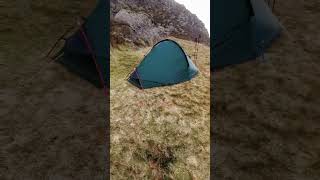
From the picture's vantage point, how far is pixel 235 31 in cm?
1062

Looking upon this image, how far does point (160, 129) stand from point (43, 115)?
10.1 feet

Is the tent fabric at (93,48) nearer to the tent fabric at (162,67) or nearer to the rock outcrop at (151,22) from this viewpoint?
the tent fabric at (162,67)

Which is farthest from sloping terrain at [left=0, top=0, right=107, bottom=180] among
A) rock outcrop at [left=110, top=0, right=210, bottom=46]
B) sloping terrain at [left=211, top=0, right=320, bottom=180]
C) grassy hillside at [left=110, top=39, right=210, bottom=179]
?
sloping terrain at [left=211, top=0, right=320, bottom=180]

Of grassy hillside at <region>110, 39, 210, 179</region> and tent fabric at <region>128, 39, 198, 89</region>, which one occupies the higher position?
tent fabric at <region>128, 39, 198, 89</region>

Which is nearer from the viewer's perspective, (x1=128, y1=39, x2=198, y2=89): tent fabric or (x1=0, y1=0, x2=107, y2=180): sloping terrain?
(x1=0, y1=0, x2=107, y2=180): sloping terrain

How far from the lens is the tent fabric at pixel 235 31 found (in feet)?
34.3

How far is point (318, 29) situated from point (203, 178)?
8.08 meters

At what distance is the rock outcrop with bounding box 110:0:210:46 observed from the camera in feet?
33.7

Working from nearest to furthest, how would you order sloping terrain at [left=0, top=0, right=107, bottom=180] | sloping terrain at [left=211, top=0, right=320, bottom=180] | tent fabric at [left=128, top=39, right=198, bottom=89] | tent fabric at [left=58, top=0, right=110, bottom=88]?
sloping terrain at [left=211, top=0, right=320, bottom=180] < sloping terrain at [left=0, top=0, right=107, bottom=180] < tent fabric at [left=128, top=39, right=198, bottom=89] < tent fabric at [left=58, top=0, right=110, bottom=88]

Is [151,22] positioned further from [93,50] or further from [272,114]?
[272,114]

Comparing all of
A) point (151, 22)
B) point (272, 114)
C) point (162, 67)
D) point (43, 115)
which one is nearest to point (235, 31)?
point (162, 67)

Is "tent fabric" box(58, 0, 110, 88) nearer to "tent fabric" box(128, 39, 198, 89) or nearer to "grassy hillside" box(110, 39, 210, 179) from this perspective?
"grassy hillside" box(110, 39, 210, 179)

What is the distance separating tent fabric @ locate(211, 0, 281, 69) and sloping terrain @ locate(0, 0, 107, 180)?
151 inches

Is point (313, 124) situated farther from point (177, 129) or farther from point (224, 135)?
point (177, 129)
